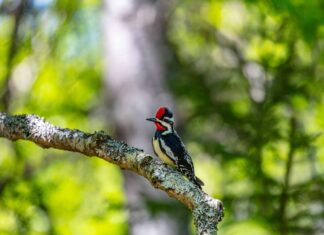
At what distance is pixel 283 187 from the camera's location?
6379mm

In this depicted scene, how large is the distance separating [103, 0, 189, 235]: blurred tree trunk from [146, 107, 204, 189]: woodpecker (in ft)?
16.7

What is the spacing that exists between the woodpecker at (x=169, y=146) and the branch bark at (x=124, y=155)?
2.00ft

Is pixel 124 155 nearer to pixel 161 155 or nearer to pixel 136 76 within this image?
pixel 161 155

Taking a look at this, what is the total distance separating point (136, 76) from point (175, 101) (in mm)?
614

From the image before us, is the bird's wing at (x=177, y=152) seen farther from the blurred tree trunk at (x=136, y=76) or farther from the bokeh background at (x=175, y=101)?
the blurred tree trunk at (x=136, y=76)

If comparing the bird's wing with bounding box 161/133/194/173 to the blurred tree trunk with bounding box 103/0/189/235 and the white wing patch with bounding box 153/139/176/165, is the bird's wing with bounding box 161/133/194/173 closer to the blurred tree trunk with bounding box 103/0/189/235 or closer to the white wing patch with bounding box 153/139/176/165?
the white wing patch with bounding box 153/139/176/165

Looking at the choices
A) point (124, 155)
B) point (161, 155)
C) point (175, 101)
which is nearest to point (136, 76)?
point (175, 101)

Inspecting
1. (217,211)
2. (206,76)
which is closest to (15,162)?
(206,76)

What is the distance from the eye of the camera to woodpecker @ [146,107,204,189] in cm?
405

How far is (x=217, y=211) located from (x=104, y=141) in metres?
0.69

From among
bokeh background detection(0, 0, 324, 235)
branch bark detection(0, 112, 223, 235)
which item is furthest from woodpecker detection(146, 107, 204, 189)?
bokeh background detection(0, 0, 324, 235)

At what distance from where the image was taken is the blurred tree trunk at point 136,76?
957 cm

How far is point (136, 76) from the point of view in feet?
32.8

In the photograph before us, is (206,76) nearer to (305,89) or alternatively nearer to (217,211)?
(305,89)
